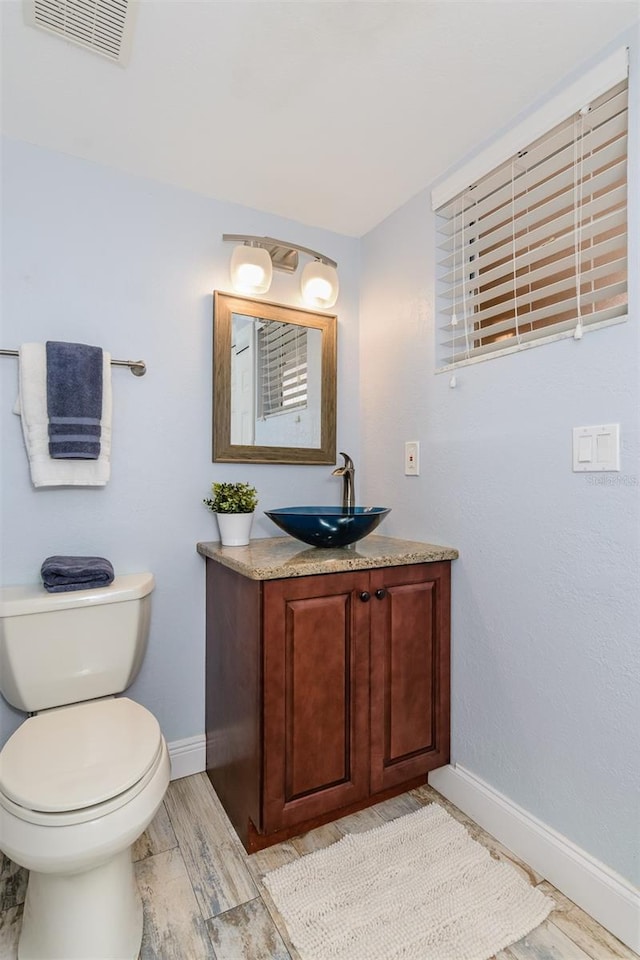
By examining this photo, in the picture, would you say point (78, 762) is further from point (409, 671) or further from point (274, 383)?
point (274, 383)

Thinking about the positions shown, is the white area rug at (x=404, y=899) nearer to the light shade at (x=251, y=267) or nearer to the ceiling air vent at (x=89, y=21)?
the light shade at (x=251, y=267)

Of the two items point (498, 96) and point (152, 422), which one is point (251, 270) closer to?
point (152, 422)

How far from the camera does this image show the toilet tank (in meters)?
1.40

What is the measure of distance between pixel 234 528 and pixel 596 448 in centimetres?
119

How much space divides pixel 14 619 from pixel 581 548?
5.24ft

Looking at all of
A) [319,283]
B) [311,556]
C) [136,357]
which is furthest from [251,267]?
[311,556]

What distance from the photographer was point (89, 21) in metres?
1.18

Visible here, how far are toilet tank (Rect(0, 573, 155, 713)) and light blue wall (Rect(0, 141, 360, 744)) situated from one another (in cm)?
21

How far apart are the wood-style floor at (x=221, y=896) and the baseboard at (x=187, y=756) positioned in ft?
0.44

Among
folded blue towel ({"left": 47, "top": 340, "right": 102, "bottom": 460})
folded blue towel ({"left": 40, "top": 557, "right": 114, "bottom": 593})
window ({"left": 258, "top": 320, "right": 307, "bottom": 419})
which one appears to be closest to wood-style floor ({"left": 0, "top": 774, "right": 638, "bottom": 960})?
folded blue towel ({"left": 40, "top": 557, "right": 114, "bottom": 593})

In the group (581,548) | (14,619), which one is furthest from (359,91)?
(14,619)

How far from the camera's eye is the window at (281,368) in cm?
199

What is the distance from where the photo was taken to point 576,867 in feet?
4.21

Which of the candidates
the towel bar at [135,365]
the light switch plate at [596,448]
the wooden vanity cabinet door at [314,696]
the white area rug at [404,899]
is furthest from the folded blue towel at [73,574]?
the light switch plate at [596,448]
